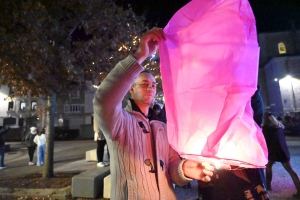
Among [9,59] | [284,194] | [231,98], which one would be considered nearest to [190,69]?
[231,98]

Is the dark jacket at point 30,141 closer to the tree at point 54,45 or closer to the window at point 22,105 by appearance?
the tree at point 54,45

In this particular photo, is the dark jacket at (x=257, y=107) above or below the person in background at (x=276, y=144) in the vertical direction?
above

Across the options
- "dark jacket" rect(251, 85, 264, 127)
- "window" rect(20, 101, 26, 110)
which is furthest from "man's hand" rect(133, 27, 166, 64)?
"window" rect(20, 101, 26, 110)

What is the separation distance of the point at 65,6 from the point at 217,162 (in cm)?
689

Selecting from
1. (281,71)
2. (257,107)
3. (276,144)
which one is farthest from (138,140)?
(281,71)

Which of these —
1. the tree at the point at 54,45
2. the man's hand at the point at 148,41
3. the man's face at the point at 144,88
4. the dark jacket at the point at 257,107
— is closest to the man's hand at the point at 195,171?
the man's face at the point at 144,88

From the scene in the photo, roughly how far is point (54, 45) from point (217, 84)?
664cm

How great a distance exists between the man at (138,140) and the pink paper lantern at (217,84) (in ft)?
0.75

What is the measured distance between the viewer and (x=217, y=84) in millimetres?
1042

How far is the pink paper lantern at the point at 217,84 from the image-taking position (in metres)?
1.02

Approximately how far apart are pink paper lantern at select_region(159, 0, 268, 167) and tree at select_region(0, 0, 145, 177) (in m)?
5.32

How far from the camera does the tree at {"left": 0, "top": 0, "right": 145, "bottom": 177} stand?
5344 mm

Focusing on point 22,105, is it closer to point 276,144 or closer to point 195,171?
point 276,144

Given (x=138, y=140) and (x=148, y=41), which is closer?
(x=148, y=41)
